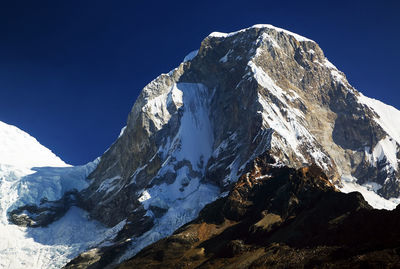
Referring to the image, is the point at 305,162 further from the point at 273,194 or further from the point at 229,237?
the point at 229,237

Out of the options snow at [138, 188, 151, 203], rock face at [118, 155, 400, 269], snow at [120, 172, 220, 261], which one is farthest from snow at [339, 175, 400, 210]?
snow at [138, 188, 151, 203]

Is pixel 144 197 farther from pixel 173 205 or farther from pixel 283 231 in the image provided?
pixel 283 231

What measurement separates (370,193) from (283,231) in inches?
3308

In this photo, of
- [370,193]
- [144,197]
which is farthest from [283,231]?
[144,197]

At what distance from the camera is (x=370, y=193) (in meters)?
194

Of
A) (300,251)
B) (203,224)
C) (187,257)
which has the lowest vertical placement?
(300,251)

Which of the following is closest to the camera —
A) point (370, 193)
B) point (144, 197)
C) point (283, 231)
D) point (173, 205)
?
point (283, 231)

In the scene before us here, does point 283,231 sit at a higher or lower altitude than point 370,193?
lower

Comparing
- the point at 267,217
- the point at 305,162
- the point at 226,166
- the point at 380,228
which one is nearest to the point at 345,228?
the point at 380,228

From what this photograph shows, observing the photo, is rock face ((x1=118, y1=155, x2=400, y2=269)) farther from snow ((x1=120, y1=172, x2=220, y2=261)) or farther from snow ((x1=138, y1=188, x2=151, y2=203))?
snow ((x1=138, y1=188, x2=151, y2=203))

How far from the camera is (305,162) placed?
183875mm

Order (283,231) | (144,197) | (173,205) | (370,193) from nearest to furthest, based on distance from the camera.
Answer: (283,231)
(173,205)
(370,193)
(144,197)

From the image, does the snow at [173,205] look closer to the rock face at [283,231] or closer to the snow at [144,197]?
the snow at [144,197]

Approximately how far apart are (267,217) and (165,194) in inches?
2734
